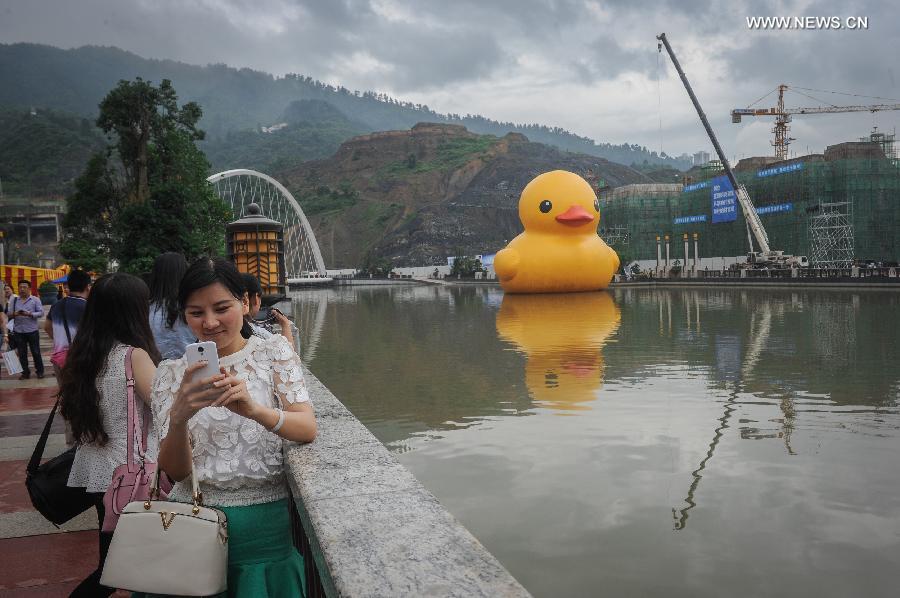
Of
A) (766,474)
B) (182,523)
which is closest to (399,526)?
(182,523)

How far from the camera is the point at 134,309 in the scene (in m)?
2.85

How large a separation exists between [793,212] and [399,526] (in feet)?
159

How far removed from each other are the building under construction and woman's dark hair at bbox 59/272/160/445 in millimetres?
44264

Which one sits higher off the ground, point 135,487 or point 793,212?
point 793,212

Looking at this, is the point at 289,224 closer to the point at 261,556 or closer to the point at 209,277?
the point at 209,277

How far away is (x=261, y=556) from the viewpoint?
2.12 m

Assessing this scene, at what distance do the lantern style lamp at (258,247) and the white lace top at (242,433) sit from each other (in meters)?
9.98

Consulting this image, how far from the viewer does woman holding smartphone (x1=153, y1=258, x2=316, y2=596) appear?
209 cm

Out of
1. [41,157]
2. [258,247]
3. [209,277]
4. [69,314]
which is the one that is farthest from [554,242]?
[41,157]

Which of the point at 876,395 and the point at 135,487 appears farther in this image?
the point at 876,395

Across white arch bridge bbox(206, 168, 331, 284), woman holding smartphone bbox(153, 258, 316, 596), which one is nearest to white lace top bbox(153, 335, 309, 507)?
woman holding smartphone bbox(153, 258, 316, 596)

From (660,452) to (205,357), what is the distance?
4892mm

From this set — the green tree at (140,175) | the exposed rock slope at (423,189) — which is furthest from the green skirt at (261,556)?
the exposed rock slope at (423,189)

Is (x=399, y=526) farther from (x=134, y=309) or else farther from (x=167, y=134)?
(x=167, y=134)
